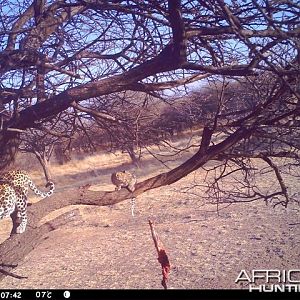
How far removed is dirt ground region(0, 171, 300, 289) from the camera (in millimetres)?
8406

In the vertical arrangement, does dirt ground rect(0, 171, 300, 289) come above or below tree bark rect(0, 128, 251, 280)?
below

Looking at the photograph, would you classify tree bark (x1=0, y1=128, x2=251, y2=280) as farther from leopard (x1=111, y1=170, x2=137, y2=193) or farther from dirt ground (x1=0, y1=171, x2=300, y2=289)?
dirt ground (x1=0, y1=171, x2=300, y2=289)

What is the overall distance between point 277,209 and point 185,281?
6.09m

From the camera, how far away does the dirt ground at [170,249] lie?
27.6ft

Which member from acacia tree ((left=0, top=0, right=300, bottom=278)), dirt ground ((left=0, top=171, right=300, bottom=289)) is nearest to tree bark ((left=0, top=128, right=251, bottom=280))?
acacia tree ((left=0, top=0, right=300, bottom=278))

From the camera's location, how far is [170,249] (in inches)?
409

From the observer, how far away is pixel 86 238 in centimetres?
1280

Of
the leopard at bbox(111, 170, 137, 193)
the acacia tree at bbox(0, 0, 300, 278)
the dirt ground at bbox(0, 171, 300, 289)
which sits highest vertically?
the acacia tree at bbox(0, 0, 300, 278)

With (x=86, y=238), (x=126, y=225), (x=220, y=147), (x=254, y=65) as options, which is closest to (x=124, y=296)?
(x=220, y=147)

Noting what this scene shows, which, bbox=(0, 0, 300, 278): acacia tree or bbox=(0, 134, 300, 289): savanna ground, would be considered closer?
bbox=(0, 0, 300, 278): acacia tree

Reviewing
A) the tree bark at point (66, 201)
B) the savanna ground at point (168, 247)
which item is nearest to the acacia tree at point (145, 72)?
the tree bark at point (66, 201)

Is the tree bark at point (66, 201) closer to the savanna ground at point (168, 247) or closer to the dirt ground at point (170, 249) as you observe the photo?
the savanna ground at point (168, 247)

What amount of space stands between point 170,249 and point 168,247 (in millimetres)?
147

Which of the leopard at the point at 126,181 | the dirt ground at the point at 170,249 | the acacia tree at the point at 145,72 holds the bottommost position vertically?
the dirt ground at the point at 170,249
